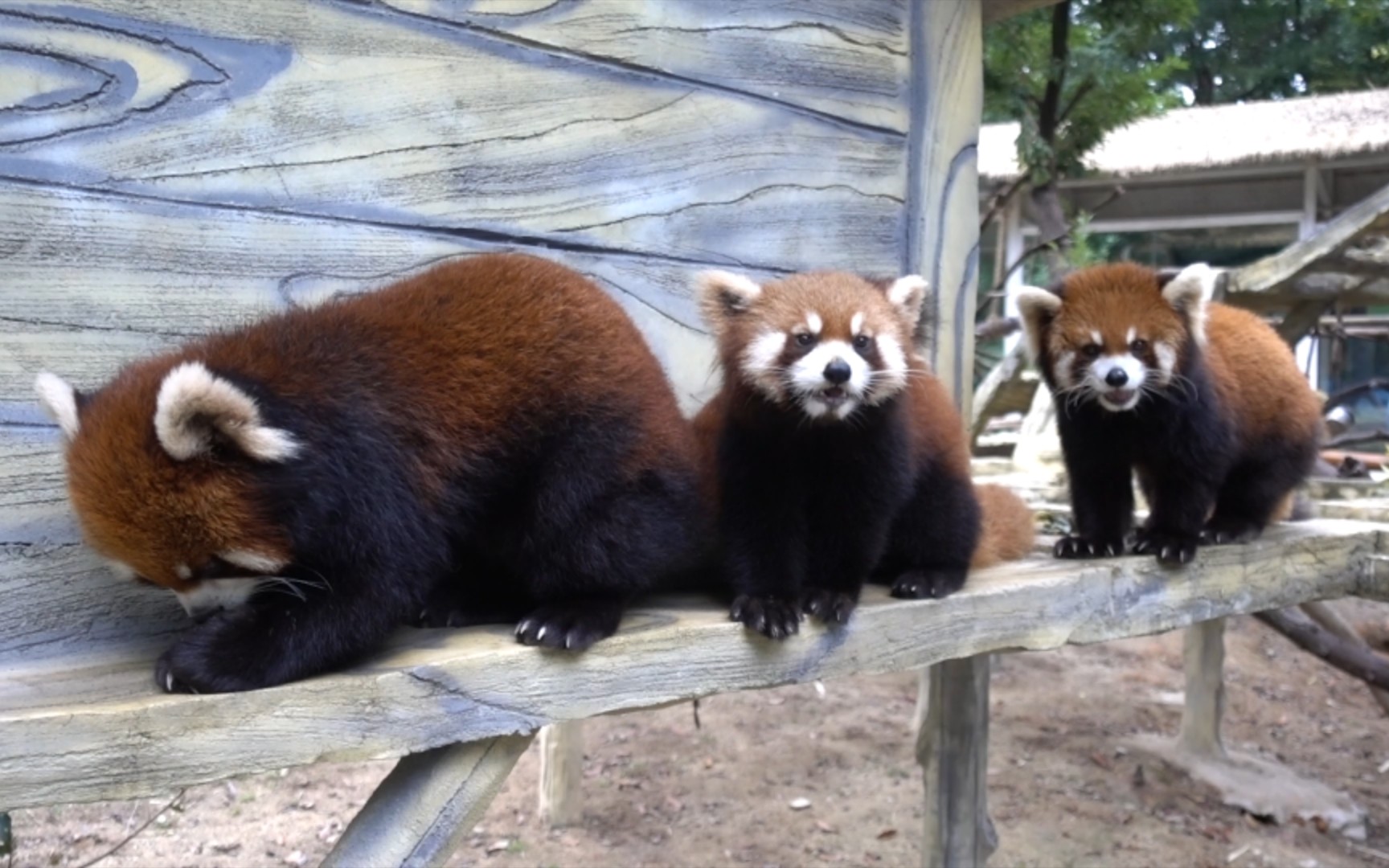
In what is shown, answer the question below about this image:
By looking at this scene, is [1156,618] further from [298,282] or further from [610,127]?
[298,282]

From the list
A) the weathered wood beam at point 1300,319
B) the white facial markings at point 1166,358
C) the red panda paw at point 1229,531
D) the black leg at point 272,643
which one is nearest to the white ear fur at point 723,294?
the black leg at point 272,643

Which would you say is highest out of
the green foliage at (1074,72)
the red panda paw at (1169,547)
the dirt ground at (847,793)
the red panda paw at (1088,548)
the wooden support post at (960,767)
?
the green foliage at (1074,72)

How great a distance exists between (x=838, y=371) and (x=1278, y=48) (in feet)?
31.2

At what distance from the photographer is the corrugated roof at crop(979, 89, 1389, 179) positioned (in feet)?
32.8

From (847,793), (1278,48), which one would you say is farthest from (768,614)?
(1278,48)

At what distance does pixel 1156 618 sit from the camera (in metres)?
2.86

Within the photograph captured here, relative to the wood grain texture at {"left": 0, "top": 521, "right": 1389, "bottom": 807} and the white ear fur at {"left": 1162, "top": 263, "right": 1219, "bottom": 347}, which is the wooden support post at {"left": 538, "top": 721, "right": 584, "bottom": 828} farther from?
the white ear fur at {"left": 1162, "top": 263, "right": 1219, "bottom": 347}

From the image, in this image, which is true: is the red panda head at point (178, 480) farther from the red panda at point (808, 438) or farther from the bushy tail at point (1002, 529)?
the bushy tail at point (1002, 529)

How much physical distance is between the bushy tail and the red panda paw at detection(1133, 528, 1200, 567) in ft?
0.94

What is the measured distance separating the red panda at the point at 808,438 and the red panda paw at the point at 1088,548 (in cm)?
78

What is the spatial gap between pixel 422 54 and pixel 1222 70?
9.99 m

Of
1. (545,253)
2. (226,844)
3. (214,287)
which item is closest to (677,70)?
(545,253)

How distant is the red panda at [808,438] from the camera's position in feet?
7.07

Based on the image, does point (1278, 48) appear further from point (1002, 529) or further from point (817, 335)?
point (817, 335)
